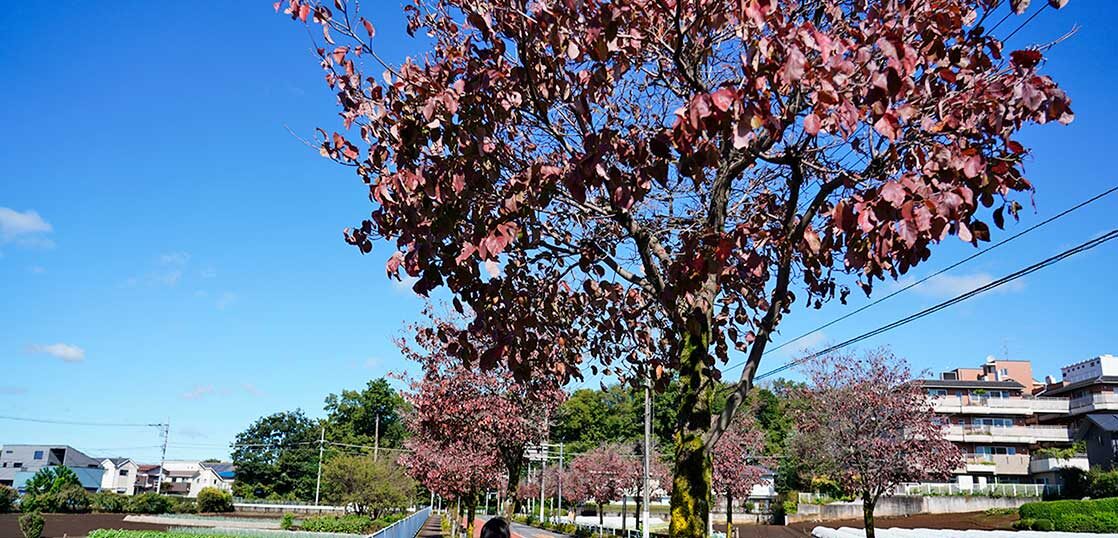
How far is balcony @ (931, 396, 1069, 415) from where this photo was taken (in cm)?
6159

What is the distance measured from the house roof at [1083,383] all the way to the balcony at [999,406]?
51.1 inches

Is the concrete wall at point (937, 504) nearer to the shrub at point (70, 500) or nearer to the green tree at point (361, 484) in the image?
the green tree at point (361, 484)

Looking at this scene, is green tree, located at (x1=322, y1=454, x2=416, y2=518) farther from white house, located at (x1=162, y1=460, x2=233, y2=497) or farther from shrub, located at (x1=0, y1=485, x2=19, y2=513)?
white house, located at (x1=162, y1=460, x2=233, y2=497)

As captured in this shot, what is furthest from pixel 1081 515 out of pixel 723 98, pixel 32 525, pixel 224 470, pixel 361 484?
pixel 224 470

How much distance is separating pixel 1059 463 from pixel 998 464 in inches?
197

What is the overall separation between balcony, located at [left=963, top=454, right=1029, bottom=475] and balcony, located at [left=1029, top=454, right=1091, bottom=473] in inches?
59.2

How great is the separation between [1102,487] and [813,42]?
52907mm

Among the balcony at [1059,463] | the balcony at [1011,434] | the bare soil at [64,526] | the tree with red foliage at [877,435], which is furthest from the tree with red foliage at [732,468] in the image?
the bare soil at [64,526]

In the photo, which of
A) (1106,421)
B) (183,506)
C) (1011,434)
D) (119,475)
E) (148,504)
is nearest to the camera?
(1106,421)

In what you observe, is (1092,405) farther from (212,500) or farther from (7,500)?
(7,500)

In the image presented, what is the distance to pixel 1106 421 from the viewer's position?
173 ft

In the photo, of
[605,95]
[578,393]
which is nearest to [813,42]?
[605,95]

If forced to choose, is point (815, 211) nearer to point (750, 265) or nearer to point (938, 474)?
→ point (750, 265)

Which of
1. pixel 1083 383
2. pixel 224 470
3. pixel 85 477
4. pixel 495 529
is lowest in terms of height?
pixel 85 477
